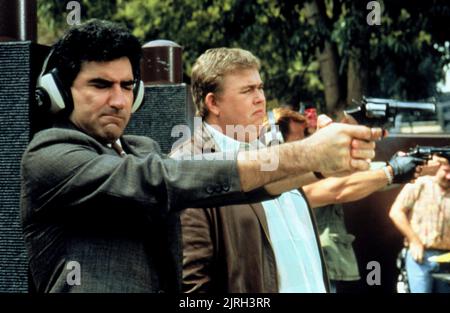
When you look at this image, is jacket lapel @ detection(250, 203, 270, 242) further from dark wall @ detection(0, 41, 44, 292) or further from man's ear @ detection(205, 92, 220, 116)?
dark wall @ detection(0, 41, 44, 292)

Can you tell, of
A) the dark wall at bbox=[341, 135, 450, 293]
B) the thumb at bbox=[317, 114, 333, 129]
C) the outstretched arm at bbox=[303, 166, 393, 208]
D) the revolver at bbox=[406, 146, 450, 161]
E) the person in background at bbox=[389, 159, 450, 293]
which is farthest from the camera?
the dark wall at bbox=[341, 135, 450, 293]

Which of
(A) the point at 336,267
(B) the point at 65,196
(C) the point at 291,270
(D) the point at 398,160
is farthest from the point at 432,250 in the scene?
(B) the point at 65,196

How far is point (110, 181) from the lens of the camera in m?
2.10

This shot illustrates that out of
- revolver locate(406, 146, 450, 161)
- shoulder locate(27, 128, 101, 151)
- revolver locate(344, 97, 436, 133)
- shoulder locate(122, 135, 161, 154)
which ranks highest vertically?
revolver locate(344, 97, 436, 133)

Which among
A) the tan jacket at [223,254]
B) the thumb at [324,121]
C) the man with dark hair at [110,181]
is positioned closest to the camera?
the man with dark hair at [110,181]

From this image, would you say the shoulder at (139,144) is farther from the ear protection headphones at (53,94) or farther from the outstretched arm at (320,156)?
the outstretched arm at (320,156)

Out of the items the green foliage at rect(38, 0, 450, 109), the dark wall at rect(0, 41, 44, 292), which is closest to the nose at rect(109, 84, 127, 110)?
the dark wall at rect(0, 41, 44, 292)

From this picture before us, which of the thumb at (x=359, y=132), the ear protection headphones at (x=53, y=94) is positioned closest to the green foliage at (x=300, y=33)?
the ear protection headphones at (x=53, y=94)

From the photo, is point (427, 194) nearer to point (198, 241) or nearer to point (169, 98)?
point (169, 98)

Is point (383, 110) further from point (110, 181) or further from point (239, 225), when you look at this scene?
point (110, 181)

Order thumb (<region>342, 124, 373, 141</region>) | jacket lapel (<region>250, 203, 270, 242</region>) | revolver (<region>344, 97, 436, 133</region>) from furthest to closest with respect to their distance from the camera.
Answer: jacket lapel (<region>250, 203, 270, 242</region>)
revolver (<region>344, 97, 436, 133</region>)
thumb (<region>342, 124, 373, 141</region>)

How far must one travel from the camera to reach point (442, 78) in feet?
48.0

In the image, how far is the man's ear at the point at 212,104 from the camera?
146 inches

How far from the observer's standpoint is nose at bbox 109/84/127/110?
92.7 inches
